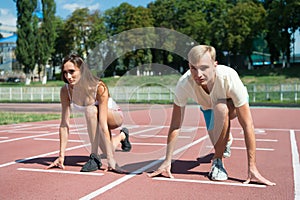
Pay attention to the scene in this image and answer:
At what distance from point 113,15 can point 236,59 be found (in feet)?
73.1

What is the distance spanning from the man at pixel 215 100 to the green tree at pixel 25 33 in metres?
49.8

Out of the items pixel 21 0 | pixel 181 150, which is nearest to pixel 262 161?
pixel 181 150

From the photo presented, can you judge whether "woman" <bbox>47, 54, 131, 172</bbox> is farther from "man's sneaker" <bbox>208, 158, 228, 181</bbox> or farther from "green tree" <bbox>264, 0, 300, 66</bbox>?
"green tree" <bbox>264, 0, 300, 66</bbox>

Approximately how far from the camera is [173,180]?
4.71 m

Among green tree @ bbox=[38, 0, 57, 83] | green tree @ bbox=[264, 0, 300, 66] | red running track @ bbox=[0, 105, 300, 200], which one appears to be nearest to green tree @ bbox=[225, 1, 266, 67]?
green tree @ bbox=[264, 0, 300, 66]

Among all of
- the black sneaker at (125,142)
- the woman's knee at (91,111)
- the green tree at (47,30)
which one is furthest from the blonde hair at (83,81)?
the green tree at (47,30)

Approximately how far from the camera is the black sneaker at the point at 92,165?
523 centimetres

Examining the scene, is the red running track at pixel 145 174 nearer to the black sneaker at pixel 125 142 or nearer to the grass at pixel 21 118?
the black sneaker at pixel 125 142

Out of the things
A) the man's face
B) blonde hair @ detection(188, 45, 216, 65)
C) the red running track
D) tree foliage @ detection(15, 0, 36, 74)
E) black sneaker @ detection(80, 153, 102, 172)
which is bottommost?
the red running track

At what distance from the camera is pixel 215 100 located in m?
4.64

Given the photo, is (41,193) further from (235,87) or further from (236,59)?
(236,59)

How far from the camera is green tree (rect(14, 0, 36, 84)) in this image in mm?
51469

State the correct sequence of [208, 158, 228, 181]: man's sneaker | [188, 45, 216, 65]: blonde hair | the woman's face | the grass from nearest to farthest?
[188, 45, 216, 65]: blonde hair < [208, 158, 228, 181]: man's sneaker < the woman's face < the grass

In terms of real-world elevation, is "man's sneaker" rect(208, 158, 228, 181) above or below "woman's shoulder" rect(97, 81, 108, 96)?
below
